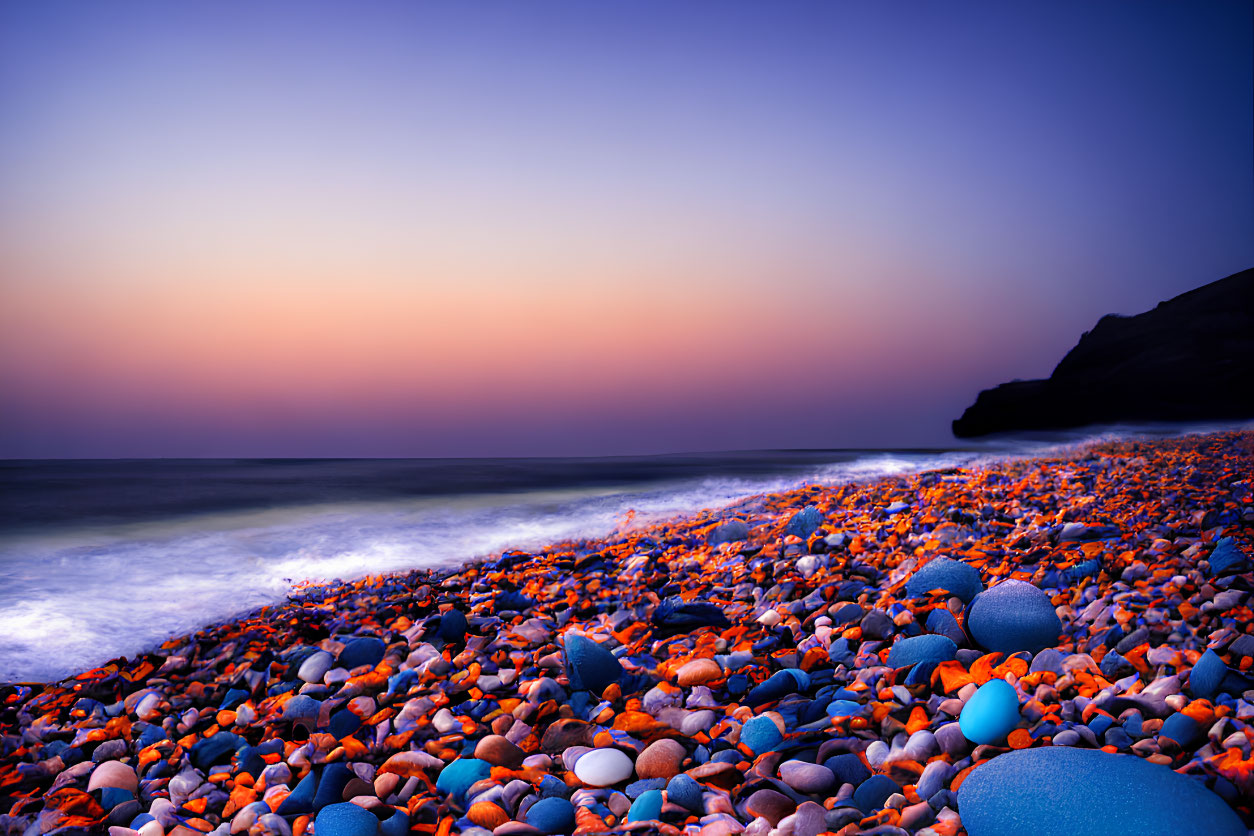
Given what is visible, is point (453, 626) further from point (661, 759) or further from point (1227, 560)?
point (1227, 560)

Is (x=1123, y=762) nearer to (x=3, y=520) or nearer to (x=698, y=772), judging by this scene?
(x=698, y=772)

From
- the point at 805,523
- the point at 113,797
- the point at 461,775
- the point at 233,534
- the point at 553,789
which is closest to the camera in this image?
the point at 553,789

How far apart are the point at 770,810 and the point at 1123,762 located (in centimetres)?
99

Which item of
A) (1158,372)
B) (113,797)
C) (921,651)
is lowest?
(113,797)

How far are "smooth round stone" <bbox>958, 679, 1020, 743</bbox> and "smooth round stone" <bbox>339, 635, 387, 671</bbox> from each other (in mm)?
2830

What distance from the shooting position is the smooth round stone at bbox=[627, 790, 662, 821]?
2057 mm

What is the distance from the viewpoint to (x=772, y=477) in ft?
47.9

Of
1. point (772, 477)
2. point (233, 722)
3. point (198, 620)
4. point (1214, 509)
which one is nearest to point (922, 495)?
point (1214, 509)

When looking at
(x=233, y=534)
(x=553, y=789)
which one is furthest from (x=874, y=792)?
(x=233, y=534)

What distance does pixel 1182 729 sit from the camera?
6.84ft

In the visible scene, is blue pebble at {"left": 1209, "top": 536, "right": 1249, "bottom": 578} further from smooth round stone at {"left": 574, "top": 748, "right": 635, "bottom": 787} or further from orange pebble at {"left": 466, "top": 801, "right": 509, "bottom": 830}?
orange pebble at {"left": 466, "top": 801, "right": 509, "bottom": 830}

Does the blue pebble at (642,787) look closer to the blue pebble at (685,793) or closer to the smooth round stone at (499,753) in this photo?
the blue pebble at (685,793)

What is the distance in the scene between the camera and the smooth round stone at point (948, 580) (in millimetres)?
3459

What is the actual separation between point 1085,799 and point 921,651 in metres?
1.05
